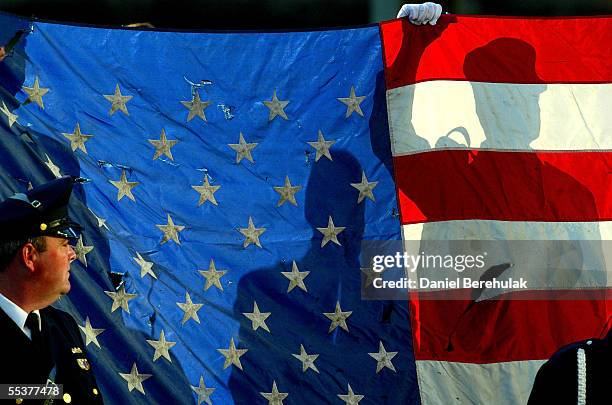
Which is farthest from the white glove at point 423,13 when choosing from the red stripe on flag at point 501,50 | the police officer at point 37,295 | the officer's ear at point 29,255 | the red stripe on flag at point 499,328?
the officer's ear at point 29,255

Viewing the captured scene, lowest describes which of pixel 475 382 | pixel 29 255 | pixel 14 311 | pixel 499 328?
pixel 475 382

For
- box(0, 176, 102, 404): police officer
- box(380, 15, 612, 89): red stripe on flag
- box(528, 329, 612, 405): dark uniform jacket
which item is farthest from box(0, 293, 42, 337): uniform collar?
box(380, 15, 612, 89): red stripe on flag

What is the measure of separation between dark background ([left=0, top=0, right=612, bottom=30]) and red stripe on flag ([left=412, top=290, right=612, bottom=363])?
12.7 ft

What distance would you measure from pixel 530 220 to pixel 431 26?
1.20 metres

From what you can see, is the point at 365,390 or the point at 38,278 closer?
the point at 38,278

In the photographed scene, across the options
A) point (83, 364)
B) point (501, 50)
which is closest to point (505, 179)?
point (501, 50)

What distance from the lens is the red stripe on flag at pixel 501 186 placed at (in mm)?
5539

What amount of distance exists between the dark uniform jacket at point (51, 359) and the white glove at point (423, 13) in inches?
101

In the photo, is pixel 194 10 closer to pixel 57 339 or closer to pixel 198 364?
pixel 198 364

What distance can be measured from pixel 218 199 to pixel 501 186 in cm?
152

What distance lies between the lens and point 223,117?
556cm

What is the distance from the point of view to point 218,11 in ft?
28.9

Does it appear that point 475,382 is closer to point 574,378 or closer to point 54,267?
point 574,378

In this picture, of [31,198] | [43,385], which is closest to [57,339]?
[43,385]
